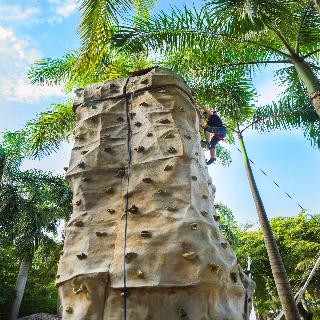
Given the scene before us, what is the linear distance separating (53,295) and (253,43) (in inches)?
689

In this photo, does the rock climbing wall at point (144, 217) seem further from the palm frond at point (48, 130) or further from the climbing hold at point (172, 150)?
the palm frond at point (48, 130)

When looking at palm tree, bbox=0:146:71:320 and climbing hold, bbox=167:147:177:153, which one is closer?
climbing hold, bbox=167:147:177:153

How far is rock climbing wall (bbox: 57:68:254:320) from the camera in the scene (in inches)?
87.4

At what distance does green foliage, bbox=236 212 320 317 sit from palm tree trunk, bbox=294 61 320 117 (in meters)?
13.8

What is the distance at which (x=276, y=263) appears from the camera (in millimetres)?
7035

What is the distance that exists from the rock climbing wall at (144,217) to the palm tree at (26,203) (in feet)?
27.6

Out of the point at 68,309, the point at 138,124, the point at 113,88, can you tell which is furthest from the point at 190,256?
the point at 113,88

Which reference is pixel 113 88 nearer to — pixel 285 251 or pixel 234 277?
pixel 234 277

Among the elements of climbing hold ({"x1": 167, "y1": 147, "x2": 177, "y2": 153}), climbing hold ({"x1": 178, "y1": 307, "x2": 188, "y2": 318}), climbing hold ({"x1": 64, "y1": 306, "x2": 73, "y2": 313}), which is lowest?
climbing hold ({"x1": 178, "y1": 307, "x2": 188, "y2": 318})

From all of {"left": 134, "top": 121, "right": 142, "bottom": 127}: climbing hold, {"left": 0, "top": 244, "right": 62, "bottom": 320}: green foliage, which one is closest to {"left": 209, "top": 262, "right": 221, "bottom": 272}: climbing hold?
{"left": 134, "top": 121, "right": 142, "bottom": 127}: climbing hold

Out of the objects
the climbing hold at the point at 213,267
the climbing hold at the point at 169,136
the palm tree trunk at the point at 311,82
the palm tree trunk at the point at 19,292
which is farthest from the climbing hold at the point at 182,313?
the palm tree trunk at the point at 19,292

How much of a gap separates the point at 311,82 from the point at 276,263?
146 inches

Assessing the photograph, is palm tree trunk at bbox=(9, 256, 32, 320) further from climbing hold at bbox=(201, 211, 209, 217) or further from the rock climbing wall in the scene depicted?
climbing hold at bbox=(201, 211, 209, 217)

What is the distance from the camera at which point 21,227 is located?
37.6 ft
